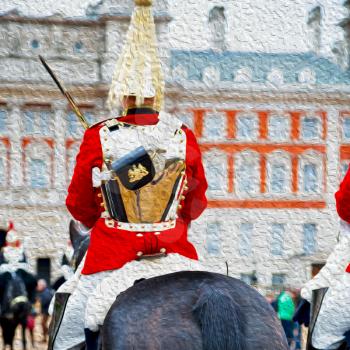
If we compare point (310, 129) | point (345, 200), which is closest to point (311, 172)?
point (310, 129)

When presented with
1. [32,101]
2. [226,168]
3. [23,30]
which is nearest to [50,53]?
[23,30]

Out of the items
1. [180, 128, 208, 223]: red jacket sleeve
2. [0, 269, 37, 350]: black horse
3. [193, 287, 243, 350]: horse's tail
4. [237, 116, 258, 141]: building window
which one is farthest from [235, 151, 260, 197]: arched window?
[193, 287, 243, 350]: horse's tail

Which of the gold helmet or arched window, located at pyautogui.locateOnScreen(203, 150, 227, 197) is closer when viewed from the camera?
the gold helmet

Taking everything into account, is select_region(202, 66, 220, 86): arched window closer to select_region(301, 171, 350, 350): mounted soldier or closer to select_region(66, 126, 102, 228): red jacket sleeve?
select_region(301, 171, 350, 350): mounted soldier

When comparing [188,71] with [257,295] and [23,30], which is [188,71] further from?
[257,295]

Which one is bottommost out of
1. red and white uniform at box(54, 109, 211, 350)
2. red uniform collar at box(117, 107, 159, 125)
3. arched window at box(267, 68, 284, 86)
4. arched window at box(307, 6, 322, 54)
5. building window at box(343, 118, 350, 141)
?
red and white uniform at box(54, 109, 211, 350)

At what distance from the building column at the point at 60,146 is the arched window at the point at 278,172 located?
5.00 meters

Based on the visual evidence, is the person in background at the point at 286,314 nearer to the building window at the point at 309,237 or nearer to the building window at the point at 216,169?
the building window at the point at 309,237

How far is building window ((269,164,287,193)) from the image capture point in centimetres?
3334

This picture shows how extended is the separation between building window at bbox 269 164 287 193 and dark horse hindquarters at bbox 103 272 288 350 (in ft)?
95.0

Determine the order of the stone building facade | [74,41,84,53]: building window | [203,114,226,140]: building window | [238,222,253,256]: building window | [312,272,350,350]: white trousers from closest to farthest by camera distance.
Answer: [312,272,350,350]: white trousers < [238,222,253,256]: building window < the stone building facade < [74,41,84,53]: building window < [203,114,226,140]: building window

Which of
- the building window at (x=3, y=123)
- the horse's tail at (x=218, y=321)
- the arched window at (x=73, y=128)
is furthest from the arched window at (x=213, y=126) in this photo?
the horse's tail at (x=218, y=321)

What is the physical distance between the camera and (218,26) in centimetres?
2688

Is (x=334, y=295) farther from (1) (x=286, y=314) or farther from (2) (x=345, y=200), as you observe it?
(1) (x=286, y=314)
